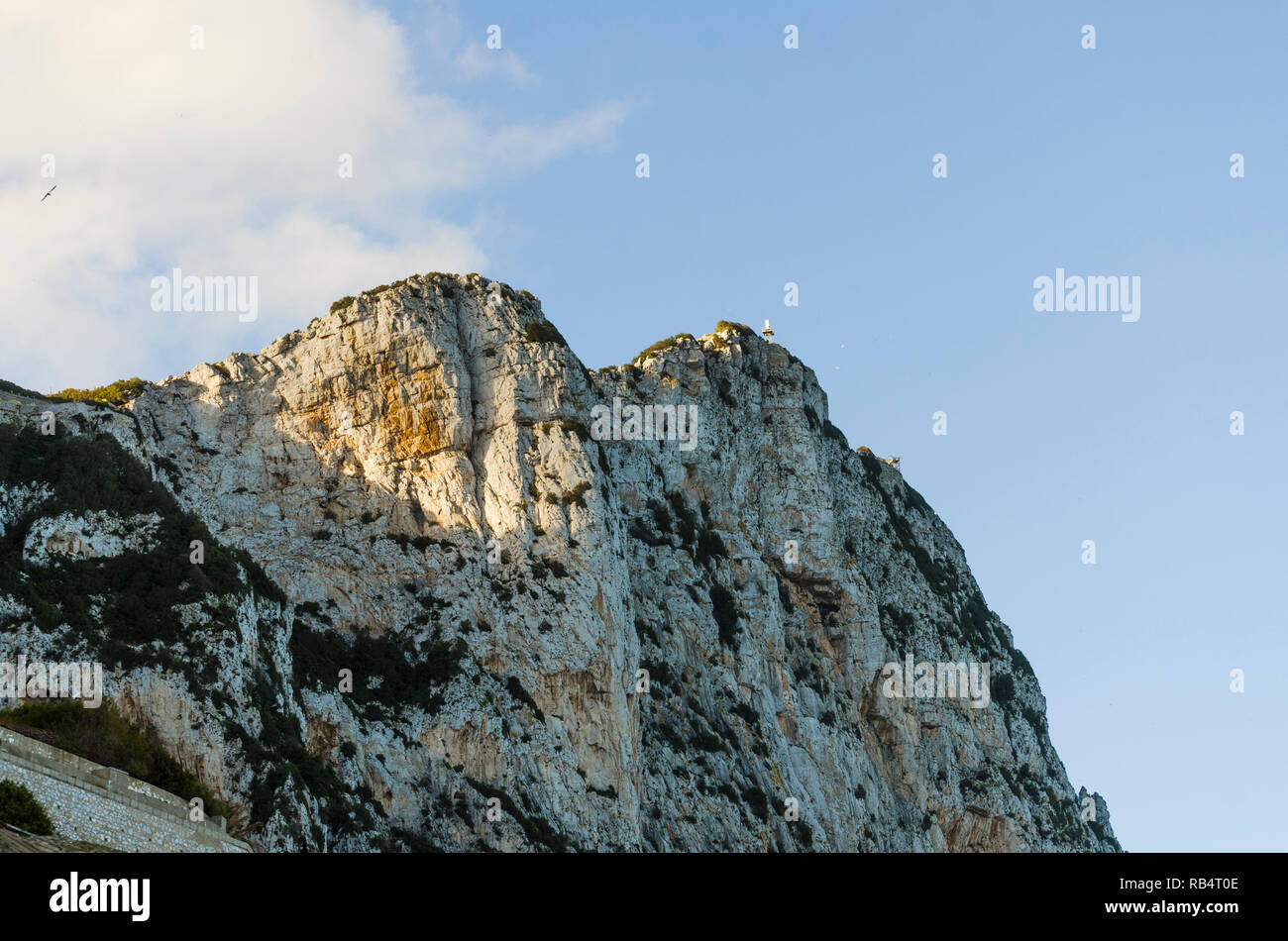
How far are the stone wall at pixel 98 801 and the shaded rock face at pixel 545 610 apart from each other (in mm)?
8152

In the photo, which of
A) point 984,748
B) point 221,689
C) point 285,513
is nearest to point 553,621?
point 285,513

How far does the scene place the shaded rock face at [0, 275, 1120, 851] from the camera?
56.9 metres

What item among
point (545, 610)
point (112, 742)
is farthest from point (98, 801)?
point (545, 610)

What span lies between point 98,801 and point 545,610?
3001 cm

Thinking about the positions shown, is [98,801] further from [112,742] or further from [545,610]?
[545,610]

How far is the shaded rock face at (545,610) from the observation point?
56.9m

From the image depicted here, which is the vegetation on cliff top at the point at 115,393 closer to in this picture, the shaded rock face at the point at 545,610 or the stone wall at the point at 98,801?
the shaded rock face at the point at 545,610

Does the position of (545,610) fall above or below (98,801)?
above

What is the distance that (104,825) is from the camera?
35094 mm

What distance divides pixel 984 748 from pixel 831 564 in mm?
15456

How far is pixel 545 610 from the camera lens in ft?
210

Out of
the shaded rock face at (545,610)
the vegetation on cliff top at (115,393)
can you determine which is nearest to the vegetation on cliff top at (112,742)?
the shaded rock face at (545,610)

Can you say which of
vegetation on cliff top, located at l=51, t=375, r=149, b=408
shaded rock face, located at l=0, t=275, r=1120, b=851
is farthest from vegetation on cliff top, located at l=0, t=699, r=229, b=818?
vegetation on cliff top, located at l=51, t=375, r=149, b=408
